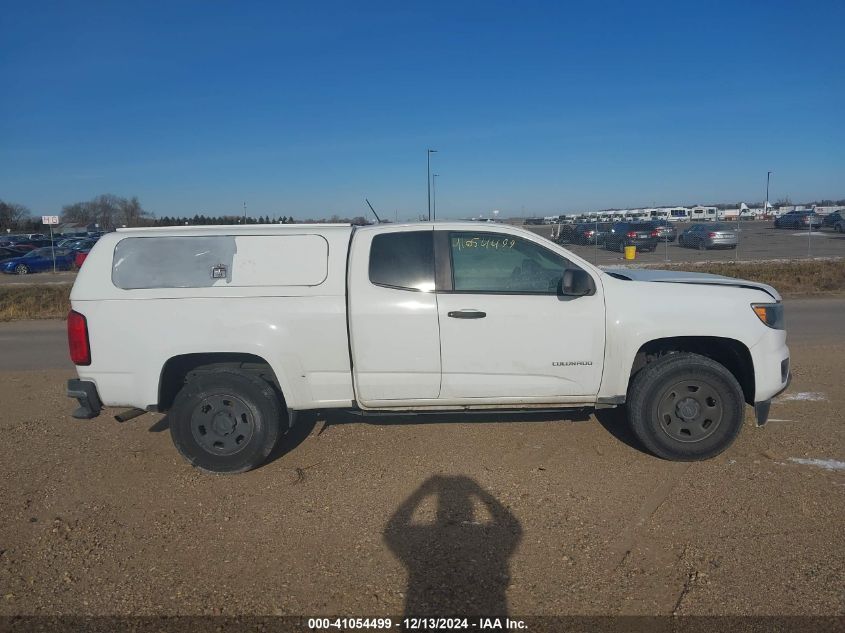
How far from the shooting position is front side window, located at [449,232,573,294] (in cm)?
508

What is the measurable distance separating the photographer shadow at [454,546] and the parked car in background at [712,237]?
97.1ft

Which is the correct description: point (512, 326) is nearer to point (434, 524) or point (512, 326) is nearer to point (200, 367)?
point (434, 524)

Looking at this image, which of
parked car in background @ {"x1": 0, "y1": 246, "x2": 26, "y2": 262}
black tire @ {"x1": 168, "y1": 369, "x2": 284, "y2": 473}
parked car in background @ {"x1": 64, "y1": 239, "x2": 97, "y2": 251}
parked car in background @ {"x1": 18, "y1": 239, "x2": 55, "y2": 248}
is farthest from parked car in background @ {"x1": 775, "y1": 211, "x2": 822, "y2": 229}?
parked car in background @ {"x1": 18, "y1": 239, "x2": 55, "y2": 248}

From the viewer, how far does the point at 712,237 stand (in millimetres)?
31141

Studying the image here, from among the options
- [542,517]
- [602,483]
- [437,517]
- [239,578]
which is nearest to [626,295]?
[602,483]

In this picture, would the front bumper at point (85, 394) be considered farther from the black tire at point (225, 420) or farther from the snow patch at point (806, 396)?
the snow patch at point (806, 396)

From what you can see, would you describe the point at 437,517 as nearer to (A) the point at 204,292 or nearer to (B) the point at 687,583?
(B) the point at 687,583

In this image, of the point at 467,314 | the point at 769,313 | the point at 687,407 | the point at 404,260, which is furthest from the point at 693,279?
Answer: the point at 404,260

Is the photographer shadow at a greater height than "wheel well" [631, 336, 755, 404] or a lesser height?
lesser

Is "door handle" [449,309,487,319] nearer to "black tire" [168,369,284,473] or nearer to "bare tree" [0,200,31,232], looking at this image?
"black tire" [168,369,284,473]

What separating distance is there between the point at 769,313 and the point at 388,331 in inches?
115

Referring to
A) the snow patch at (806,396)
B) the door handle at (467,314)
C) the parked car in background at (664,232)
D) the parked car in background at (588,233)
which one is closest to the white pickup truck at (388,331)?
the door handle at (467,314)

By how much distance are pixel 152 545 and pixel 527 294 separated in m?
3.06

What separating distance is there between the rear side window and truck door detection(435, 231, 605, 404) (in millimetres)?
113
